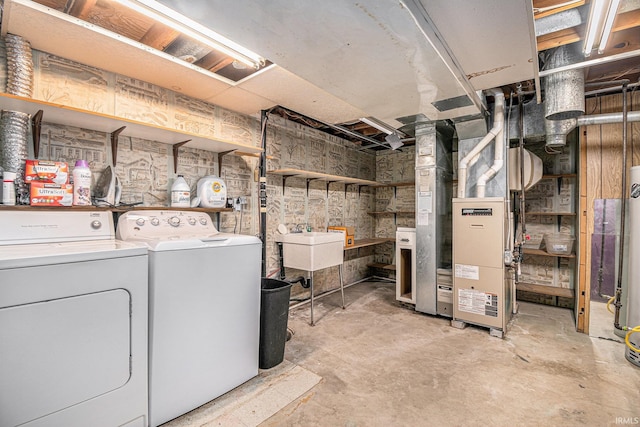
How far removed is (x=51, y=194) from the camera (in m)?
1.74

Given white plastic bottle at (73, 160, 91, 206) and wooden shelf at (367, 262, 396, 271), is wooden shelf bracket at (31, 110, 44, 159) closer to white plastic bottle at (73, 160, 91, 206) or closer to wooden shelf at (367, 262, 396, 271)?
white plastic bottle at (73, 160, 91, 206)

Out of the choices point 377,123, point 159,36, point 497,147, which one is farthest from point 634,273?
point 159,36

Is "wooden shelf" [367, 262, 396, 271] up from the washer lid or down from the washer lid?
down

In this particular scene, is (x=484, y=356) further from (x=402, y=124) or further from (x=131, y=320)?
(x=131, y=320)

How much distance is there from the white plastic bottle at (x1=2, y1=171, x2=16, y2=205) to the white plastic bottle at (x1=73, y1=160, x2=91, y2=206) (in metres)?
0.27

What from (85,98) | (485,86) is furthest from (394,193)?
(85,98)

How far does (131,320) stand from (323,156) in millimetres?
3373

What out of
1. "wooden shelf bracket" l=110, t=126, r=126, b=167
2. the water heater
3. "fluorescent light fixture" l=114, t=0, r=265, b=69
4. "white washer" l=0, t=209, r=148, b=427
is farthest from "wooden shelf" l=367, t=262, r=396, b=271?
"wooden shelf bracket" l=110, t=126, r=126, b=167

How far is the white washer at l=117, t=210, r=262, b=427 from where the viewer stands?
5.49ft

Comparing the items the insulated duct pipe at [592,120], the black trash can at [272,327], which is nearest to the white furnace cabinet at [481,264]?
the insulated duct pipe at [592,120]

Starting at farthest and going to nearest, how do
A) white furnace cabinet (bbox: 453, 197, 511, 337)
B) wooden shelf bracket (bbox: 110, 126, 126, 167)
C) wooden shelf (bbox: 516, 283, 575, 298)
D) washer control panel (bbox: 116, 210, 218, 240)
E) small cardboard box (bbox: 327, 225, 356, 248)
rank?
1. small cardboard box (bbox: 327, 225, 356, 248)
2. wooden shelf (bbox: 516, 283, 575, 298)
3. white furnace cabinet (bbox: 453, 197, 511, 337)
4. wooden shelf bracket (bbox: 110, 126, 126, 167)
5. washer control panel (bbox: 116, 210, 218, 240)

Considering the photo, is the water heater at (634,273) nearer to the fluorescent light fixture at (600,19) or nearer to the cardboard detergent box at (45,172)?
the fluorescent light fixture at (600,19)

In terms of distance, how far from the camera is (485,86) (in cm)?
233

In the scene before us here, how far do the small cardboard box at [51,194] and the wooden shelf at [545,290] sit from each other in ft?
15.9
